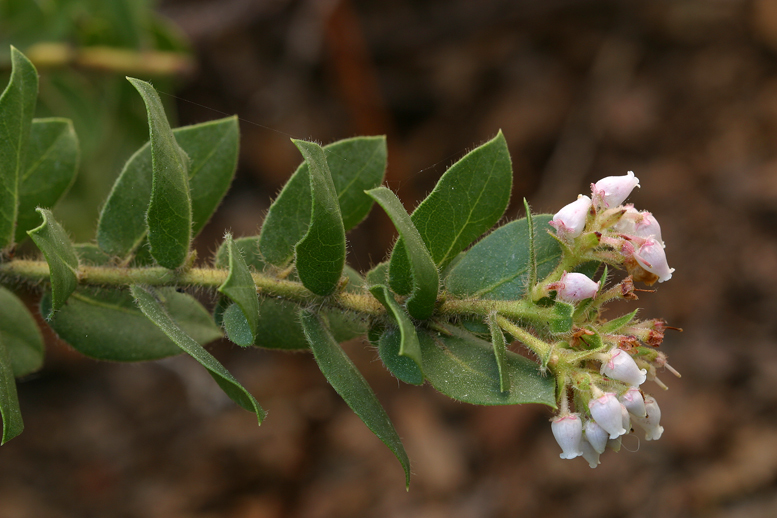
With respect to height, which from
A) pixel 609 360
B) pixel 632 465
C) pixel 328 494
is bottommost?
pixel 328 494

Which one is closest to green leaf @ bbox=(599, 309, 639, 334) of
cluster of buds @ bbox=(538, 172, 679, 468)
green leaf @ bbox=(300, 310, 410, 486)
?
cluster of buds @ bbox=(538, 172, 679, 468)

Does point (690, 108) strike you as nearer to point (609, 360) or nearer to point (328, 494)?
point (328, 494)

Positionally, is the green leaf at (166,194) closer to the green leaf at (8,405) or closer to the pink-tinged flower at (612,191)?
the green leaf at (8,405)

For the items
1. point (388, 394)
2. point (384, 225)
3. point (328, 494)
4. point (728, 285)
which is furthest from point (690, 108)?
point (328, 494)

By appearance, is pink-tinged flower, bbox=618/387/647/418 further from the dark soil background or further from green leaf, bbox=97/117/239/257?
the dark soil background

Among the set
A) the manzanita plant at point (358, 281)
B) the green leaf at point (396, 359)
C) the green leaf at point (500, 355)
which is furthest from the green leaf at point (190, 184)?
the green leaf at point (500, 355)

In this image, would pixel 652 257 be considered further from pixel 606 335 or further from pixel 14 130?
pixel 14 130

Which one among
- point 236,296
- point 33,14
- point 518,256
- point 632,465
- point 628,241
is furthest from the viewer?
point 632,465
